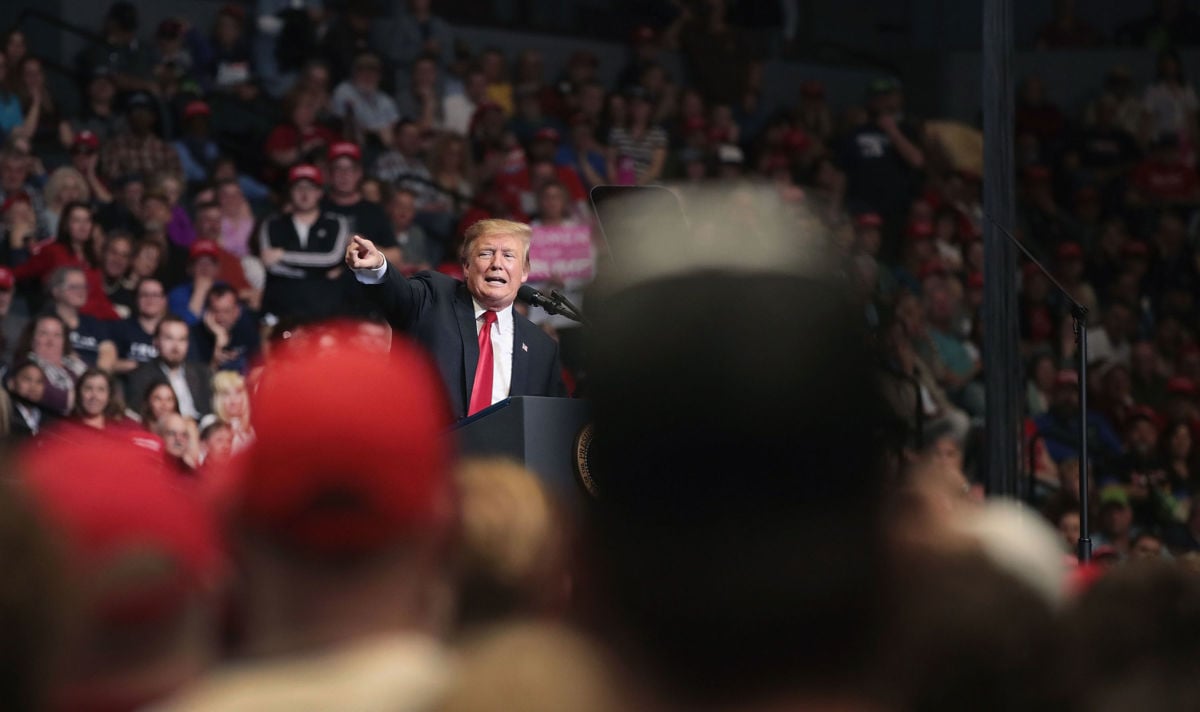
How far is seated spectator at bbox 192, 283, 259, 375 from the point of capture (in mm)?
9539

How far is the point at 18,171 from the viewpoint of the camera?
10.0m

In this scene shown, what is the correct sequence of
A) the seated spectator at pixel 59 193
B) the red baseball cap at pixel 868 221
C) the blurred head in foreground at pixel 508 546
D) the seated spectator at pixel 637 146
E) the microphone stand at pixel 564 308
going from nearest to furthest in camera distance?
the blurred head in foreground at pixel 508 546
the microphone stand at pixel 564 308
the seated spectator at pixel 59 193
the red baseball cap at pixel 868 221
the seated spectator at pixel 637 146

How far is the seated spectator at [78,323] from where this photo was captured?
8977mm

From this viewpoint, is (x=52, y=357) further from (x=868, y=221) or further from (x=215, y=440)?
(x=868, y=221)

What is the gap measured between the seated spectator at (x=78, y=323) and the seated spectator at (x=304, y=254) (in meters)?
1.01

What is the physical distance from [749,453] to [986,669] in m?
0.40

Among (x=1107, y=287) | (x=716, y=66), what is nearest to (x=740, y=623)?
(x=1107, y=287)

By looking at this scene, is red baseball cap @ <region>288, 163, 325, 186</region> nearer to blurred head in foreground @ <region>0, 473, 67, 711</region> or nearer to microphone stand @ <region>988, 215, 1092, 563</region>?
microphone stand @ <region>988, 215, 1092, 563</region>

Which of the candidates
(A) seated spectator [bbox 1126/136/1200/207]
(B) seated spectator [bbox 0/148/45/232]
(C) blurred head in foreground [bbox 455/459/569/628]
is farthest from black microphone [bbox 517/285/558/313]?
(A) seated spectator [bbox 1126/136/1200/207]

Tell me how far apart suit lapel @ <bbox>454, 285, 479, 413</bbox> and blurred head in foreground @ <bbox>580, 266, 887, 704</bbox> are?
4.17 metres

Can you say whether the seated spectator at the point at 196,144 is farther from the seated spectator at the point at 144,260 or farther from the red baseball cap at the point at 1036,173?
the red baseball cap at the point at 1036,173

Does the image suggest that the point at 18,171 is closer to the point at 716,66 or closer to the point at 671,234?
the point at 716,66

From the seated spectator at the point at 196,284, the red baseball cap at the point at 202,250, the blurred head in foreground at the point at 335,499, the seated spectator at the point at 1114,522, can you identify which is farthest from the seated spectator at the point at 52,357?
the blurred head in foreground at the point at 335,499

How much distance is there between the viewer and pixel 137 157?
10.9m
